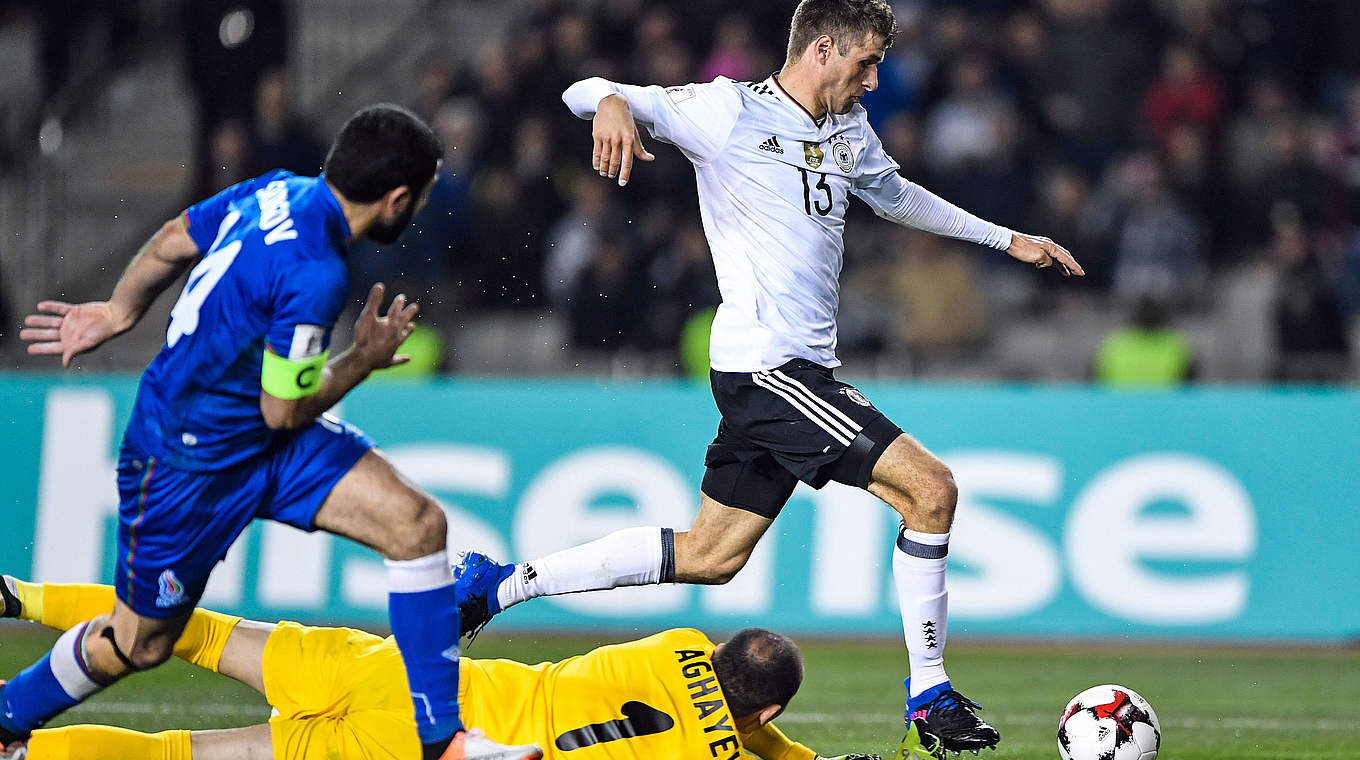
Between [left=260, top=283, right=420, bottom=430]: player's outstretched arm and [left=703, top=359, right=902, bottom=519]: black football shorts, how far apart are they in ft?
5.38

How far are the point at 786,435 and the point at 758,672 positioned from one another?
40.1 inches

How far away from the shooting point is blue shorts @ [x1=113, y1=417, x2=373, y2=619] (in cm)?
479

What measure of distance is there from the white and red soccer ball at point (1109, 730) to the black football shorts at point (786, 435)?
1186mm

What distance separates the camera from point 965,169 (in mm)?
13461

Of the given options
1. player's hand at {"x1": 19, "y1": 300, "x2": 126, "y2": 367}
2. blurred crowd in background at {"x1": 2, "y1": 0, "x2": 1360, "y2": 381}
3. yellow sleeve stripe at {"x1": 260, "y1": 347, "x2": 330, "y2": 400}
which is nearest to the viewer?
yellow sleeve stripe at {"x1": 260, "y1": 347, "x2": 330, "y2": 400}

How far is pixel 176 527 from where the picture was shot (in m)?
4.79

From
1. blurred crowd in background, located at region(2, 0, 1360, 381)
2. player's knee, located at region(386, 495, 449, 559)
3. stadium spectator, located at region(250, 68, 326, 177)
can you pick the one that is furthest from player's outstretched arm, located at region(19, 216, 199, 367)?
stadium spectator, located at region(250, 68, 326, 177)

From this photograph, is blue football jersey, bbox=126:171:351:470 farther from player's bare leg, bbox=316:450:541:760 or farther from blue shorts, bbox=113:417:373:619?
player's bare leg, bbox=316:450:541:760

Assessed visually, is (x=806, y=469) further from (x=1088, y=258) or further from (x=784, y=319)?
(x=1088, y=258)

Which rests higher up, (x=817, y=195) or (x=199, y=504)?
(x=817, y=195)

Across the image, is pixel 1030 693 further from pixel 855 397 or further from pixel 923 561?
pixel 855 397

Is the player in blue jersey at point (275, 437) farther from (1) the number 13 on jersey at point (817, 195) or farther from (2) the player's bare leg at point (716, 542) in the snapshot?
(1) the number 13 on jersey at point (817, 195)

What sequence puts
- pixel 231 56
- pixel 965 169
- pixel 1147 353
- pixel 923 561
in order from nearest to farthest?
pixel 923 561
pixel 1147 353
pixel 965 169
pixel 231 56

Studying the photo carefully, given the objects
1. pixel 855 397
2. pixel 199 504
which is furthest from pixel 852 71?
pixel 199 504
